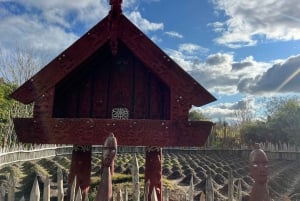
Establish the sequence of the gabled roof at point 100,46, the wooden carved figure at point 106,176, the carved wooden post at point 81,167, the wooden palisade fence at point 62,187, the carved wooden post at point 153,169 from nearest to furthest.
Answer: the wooden carved figure at point 106,176 → the wooden palisade fence at point 62,187 → the gabled roof at point 100,46 → the carved wooden post at point 153,169 → the carved wooden post at point 81,167

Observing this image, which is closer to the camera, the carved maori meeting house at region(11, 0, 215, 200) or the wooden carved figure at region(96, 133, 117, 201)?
the wooden carved figure at region(96, 133, 117, 201)

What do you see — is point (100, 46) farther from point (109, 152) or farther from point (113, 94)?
point (109, 152)

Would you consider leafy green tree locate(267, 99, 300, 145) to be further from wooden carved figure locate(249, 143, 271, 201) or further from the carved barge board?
wooden carved figure locate(249, 143, 271, 201)

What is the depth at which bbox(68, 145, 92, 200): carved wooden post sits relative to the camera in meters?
5.11

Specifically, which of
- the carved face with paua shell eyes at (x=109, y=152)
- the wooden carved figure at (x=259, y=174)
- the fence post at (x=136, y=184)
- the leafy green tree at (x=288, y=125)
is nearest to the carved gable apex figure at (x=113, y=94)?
the fence post at (x=136, y=184)

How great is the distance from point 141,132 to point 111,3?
5.94ft

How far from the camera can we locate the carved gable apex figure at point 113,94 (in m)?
4.39

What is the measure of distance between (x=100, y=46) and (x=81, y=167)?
191 cm

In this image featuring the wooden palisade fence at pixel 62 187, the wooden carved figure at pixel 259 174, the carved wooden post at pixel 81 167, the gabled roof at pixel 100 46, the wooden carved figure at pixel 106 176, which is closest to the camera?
the wooden carved figure at pixel 259 174

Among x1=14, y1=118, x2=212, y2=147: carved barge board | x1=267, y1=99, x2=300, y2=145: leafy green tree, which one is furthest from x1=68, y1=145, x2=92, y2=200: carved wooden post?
x1=267, y1=99, x2=300, y2=145: leafy green tree

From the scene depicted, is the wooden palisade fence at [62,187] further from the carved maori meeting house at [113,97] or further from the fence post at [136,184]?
the carved maori meeting house at [113,97]

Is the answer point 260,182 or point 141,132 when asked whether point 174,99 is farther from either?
point 260,182

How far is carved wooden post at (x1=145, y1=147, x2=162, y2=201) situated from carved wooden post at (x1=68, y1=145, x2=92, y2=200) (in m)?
0.95

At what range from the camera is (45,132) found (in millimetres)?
4492
